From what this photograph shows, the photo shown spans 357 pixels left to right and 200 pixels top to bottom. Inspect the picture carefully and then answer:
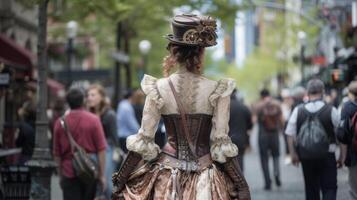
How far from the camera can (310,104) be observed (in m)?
12.5

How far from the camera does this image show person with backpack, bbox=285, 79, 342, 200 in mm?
12133

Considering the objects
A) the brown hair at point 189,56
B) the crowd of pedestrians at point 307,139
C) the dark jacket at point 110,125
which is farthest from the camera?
the dark jacket at point 110,125

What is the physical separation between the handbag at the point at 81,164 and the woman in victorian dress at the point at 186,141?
10.7ft

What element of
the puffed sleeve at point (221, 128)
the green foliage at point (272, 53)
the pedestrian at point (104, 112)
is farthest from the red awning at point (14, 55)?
the green foliage at point (272, 53)

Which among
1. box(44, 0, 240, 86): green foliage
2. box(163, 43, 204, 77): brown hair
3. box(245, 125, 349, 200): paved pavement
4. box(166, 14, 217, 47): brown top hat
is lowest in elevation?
box(245, 125, 349, 200): paved pavement

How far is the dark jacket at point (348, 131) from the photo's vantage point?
1125cm

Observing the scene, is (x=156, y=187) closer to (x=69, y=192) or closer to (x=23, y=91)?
(x=69, y=192)

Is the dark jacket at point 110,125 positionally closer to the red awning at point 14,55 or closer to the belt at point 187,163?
the belt at point 187,163

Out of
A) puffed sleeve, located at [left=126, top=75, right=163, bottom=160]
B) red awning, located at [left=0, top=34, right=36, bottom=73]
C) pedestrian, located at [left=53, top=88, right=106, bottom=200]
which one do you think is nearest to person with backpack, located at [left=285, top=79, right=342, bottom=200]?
pedestrian, located at [left=53, top=88, right=106, bottom=200]

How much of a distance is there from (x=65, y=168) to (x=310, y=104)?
3.22m

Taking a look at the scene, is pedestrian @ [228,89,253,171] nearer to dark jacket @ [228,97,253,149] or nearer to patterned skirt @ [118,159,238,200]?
dark jacket @ [228,97,253,149]

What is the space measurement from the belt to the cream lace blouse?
8 cm

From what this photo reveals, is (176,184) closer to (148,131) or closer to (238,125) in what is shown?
(148,131)

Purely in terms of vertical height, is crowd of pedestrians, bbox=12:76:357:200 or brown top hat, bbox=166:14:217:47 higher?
brown top hat, bbox=166:14:217:47
